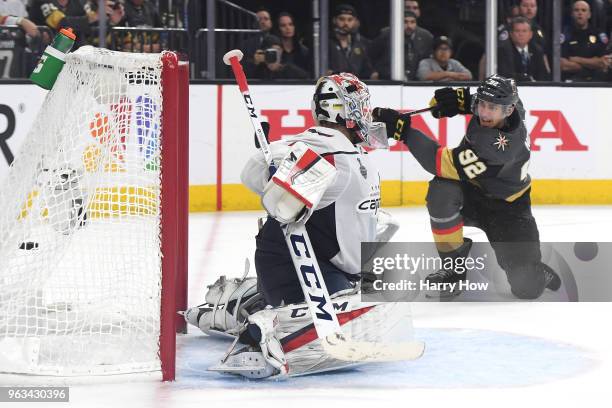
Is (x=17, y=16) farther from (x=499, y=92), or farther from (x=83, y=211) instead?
(x=83, y=211)

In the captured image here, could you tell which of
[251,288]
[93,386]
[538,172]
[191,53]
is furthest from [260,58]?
[93,386]

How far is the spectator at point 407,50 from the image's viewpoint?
28.5 feet

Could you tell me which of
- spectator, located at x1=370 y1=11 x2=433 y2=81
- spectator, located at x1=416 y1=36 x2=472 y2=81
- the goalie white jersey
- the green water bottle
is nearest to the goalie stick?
the goalie white jersey

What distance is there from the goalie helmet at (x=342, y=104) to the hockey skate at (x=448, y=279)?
1.44 metres

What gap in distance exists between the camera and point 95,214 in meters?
3.71

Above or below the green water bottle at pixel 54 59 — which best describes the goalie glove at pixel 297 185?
below

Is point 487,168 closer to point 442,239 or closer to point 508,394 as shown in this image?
point 442,239

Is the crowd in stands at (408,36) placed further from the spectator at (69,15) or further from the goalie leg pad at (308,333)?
the goalie leg pad at (308,333)

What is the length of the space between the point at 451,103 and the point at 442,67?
3.72 meters

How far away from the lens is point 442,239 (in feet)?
16.7

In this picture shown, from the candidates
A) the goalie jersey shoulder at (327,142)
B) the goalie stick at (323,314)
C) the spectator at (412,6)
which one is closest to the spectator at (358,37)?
the spectator at (412,6)

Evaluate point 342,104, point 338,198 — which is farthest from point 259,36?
point 338,198

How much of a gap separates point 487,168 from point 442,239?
1.11ft

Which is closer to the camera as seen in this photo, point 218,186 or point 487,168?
point 487,168
